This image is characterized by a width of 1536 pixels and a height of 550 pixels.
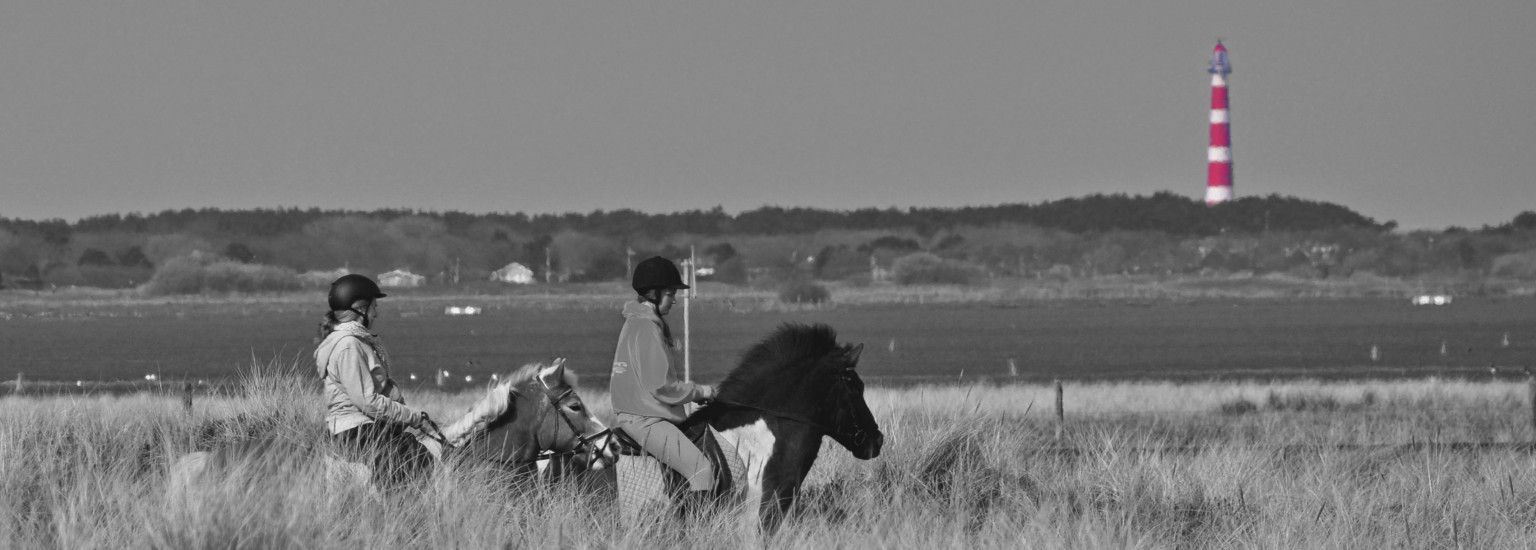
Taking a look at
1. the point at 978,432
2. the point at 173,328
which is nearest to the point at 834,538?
the point at 978,432

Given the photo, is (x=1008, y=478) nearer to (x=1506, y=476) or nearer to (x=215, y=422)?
(x=1506, y=476)

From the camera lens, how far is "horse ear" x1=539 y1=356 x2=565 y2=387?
9.08 m

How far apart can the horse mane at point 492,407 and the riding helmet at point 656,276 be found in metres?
0.80

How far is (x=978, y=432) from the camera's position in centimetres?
1280

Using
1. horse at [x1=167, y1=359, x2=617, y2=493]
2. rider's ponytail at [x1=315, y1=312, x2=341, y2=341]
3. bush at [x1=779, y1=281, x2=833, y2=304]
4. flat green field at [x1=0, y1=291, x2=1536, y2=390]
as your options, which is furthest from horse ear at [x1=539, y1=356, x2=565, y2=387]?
bush at [x1=779, y1=281, x2=833, y2=304]

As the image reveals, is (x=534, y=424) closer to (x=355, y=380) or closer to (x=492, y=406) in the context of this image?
(x=492, y=406)

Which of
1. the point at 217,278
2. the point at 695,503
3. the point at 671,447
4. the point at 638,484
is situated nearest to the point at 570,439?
the point at 638,484

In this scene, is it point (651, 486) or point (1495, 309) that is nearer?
point (651, 486)

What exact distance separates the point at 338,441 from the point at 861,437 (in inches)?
99.5

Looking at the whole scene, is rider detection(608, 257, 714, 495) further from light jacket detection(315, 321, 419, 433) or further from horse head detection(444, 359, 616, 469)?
light jacket detection(315, 321, 419, 433)

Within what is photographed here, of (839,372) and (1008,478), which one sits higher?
(839,372)

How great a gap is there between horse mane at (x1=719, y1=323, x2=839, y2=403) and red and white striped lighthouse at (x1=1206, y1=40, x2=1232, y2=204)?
15069cm

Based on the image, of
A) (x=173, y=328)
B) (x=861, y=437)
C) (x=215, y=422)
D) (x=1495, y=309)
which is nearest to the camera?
(x=861, y=437)

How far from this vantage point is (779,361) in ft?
30.0
